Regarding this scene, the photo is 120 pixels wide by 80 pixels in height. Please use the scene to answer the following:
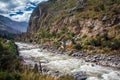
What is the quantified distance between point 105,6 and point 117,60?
64.1m

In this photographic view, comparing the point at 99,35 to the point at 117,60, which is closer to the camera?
the point at 117,60

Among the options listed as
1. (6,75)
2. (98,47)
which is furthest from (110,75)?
(98,47)

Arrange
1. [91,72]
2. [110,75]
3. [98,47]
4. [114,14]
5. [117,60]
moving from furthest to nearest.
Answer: [114,14] < [98,47] < [117,60] < [91,72] < [110,75]

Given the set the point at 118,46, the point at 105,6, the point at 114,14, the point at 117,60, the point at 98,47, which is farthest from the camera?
the point at 105,6

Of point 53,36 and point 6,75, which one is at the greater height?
point 6,75

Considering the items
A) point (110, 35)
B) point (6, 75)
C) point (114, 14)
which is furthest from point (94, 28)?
point (6, 75)

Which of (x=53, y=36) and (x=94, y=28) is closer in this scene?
(x=94, y=28)

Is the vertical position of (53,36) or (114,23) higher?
(114,23)

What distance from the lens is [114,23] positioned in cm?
9938

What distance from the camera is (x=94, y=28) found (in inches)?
4299

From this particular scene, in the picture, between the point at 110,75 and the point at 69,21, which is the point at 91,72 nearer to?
the point at 110,75

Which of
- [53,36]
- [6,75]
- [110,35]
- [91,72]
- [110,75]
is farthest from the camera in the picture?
[53,36]

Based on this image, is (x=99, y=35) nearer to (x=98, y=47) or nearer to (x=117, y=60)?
(x=98, y=47)

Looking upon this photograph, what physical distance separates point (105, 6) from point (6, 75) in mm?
111004
